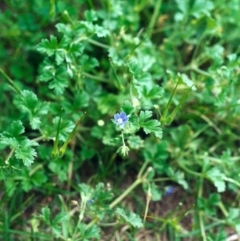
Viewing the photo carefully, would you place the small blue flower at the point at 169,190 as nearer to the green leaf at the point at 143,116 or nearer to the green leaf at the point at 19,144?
the green leaf at the point at 143,116

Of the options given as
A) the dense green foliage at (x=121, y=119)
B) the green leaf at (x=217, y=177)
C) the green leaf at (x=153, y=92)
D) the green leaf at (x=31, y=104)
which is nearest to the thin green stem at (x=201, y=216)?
the dense green foliage at (x=121, y=119)

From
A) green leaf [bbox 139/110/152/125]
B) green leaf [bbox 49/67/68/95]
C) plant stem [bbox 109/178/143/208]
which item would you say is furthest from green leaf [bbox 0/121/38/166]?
plant stem [bbox 109/178/143/208]

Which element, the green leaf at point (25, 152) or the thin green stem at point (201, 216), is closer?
the green leaf at point (25, 152)

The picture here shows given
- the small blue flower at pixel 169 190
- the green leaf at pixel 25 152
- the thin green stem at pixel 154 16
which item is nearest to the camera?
the green leaf at pixel 25 152

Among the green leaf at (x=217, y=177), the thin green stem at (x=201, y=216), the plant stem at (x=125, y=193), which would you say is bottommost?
the thin green stem at (x=201, y=216)

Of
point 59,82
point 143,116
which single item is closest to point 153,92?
point 143,116

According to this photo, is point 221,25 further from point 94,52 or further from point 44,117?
point 44,117

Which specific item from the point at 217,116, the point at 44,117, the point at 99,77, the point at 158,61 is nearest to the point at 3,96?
the point at 44,117

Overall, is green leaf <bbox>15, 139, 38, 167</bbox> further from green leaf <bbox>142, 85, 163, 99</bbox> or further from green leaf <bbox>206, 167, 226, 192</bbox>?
green leaf <bbox>206, 167, 226, 192</bbox>
